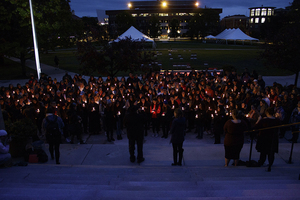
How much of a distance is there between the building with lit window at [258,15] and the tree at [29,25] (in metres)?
133

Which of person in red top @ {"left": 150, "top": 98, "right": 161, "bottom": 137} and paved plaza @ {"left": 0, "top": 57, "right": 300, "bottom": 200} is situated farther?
person in red top @ {"left": 150, "top": 98, "right": 161, "bottom": 137}

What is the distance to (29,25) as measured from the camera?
22.3 meters

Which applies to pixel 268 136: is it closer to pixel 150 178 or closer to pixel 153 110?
pixel 150 178

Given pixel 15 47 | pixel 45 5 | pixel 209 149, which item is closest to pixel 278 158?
pixel 209 149

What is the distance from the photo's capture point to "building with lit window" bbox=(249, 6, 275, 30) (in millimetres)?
132875

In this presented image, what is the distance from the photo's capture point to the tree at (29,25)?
2145 cm

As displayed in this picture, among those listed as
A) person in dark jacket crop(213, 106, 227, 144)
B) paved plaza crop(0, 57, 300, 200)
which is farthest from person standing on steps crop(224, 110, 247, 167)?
person in dark jacket crop(213, 106, 227, 144)

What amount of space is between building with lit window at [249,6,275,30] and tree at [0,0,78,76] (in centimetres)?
13264

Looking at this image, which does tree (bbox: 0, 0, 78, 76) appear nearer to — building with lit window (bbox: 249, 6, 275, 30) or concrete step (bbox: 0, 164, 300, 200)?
concrete step (bbox: 0, 164, 300, 200)

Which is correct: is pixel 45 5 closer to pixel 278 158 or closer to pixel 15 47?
pixel 15 47

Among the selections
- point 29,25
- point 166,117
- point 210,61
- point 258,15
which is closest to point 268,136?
point 166,117

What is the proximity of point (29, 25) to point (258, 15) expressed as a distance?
140061 millimetres

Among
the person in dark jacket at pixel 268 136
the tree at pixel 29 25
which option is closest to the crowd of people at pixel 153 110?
the person in dark jacket at pixel 268 136

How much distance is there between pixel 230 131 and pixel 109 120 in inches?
183
